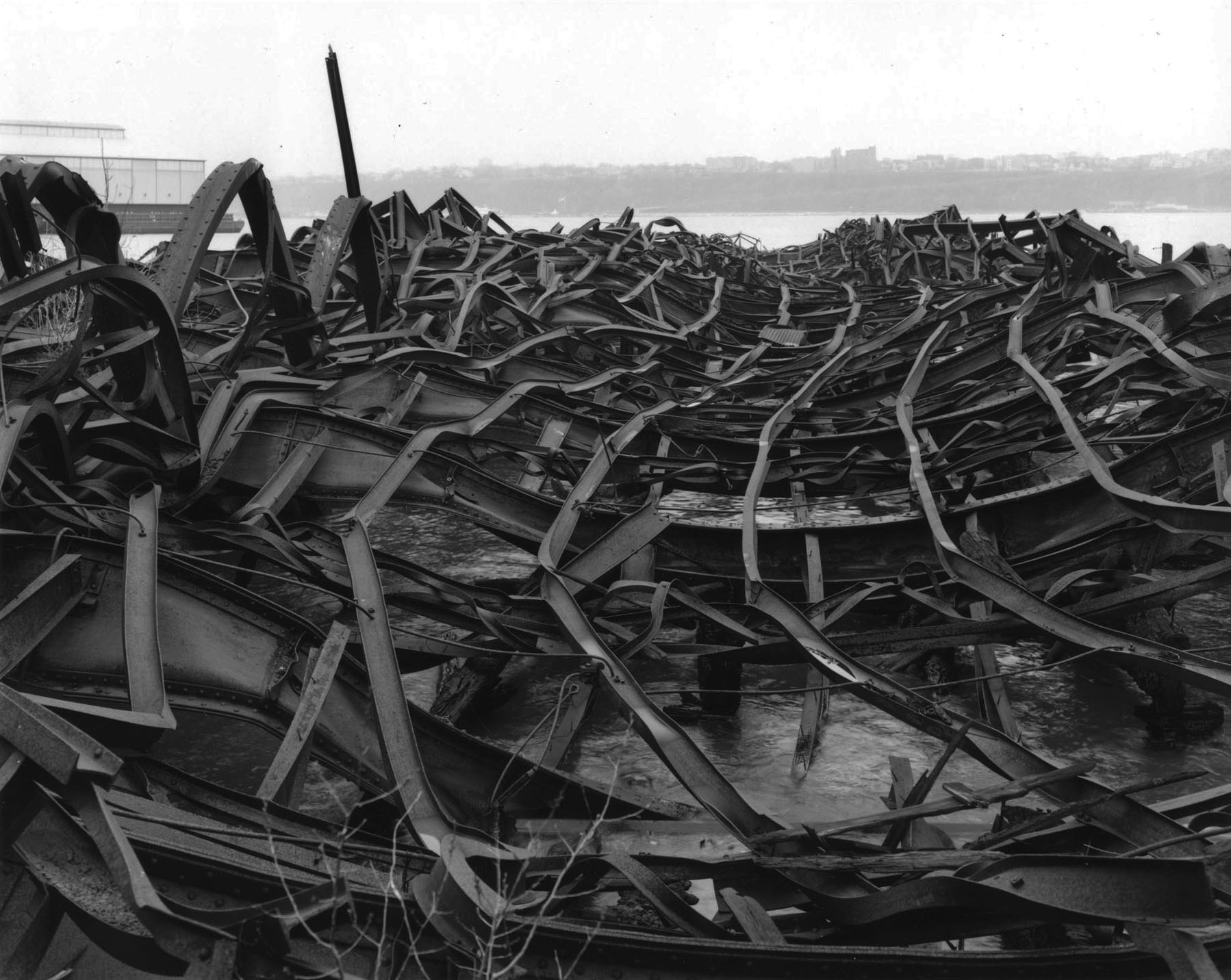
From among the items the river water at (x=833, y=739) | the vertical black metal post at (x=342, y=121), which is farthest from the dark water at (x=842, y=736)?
the vertical black metal post at (x=342, y=121)

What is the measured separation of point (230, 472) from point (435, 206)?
21.1 feet

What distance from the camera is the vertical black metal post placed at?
6958 mm

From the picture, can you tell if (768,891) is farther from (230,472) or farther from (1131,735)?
(230,472)

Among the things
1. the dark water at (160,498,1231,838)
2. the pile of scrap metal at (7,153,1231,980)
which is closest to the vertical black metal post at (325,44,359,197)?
the pile of scrap metal at (7,153,1231,980)

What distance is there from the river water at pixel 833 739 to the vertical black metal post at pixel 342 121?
16.5 feet

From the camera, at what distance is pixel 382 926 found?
1477 millimetres

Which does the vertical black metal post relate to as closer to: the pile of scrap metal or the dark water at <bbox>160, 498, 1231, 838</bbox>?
the pile of scrap metal

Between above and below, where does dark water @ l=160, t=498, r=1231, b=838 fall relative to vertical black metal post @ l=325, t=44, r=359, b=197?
below

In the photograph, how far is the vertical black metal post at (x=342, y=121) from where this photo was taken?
22.8ft

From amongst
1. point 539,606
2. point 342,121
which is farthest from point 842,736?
point 342,121

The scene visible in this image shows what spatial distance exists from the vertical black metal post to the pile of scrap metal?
2.02m

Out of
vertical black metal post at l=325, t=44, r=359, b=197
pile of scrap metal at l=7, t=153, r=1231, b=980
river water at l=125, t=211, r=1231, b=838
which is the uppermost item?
vertical black metal post at l=325, t=44, r=359, b=197

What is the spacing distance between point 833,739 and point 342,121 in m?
5.85

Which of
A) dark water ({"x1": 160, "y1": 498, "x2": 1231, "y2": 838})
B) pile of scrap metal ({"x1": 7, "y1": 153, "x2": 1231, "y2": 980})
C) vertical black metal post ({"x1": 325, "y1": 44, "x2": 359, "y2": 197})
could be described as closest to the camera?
pile of scrap metal ({"x1": 7, "y1": 153, "x2": 1231, "y2": 980})
